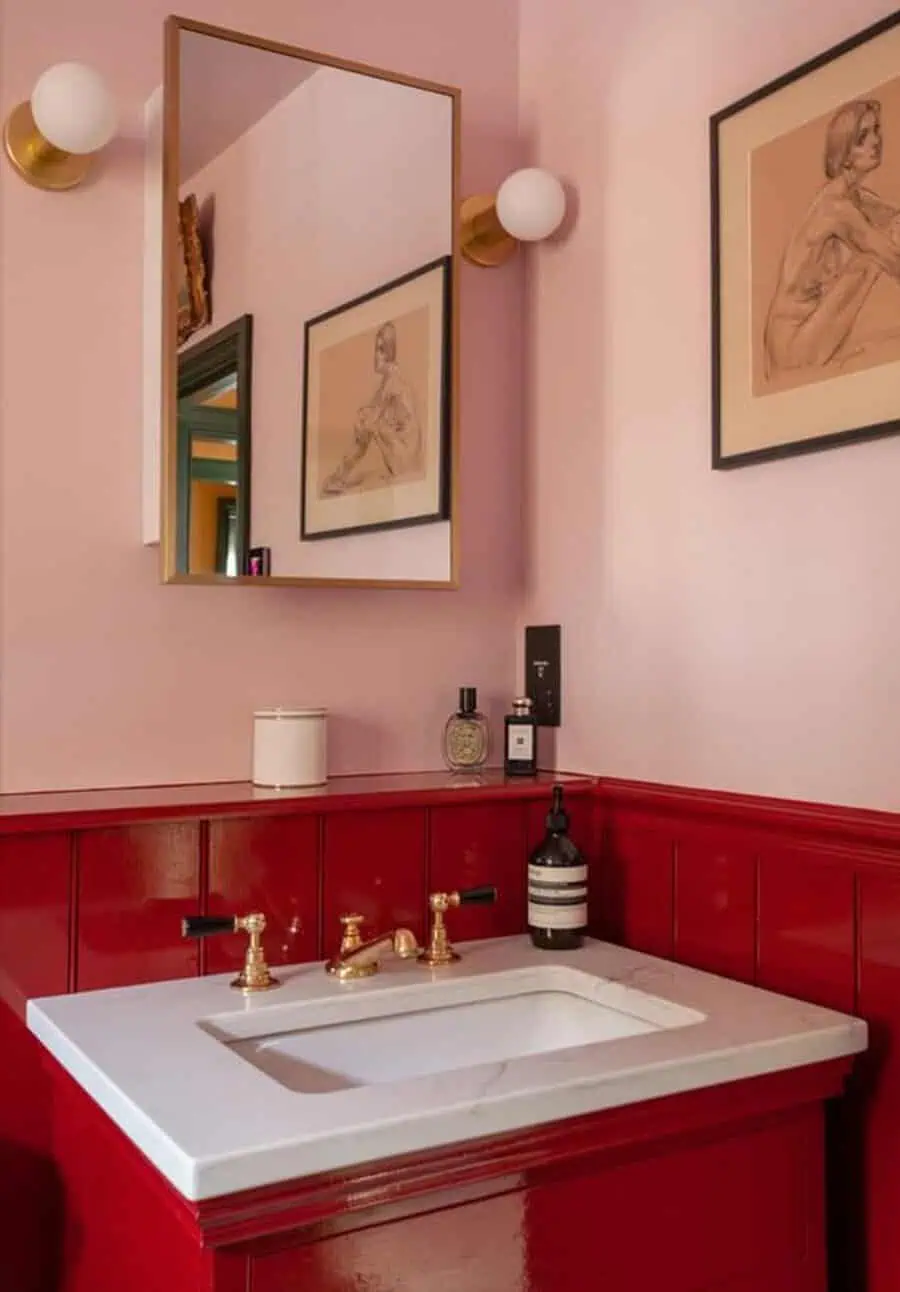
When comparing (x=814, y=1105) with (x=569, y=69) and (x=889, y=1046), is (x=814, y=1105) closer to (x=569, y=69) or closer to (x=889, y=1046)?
(x=889, y=1046)

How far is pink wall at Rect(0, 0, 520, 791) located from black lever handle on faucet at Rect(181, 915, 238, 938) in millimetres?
270

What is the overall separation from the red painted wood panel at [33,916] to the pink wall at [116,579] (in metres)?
0.16

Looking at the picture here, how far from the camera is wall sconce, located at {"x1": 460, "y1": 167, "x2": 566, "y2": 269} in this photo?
1.67 m

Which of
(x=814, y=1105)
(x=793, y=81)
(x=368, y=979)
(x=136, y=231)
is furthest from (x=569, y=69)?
(x=814, y=1105)

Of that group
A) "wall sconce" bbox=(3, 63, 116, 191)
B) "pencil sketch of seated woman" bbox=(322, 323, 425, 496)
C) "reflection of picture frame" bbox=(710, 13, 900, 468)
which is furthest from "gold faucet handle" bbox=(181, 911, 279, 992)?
"wall sconce" bbox=(3, 63, 116, 191)

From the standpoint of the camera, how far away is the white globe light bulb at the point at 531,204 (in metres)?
1.66

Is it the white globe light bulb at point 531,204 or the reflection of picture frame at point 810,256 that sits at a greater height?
the white globe light bulb at point 531,204

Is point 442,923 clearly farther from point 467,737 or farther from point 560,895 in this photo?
point 467,737

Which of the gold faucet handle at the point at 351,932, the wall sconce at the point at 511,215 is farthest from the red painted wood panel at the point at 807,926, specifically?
the wall sconce at the point at 511,215

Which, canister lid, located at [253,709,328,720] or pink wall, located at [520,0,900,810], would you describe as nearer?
pink wall, located at [520,0,900,810]

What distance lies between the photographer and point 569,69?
1732 mm

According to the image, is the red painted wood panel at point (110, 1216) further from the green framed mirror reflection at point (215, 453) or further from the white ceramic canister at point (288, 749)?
the green framed mirror reflection at point (215, 453)

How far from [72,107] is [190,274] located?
8.5 inches

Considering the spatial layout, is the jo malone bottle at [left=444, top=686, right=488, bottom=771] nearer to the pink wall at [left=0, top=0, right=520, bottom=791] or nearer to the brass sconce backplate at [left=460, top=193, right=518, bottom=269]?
the pink wall at [left=0, top=0, right=520, bottom=791]
